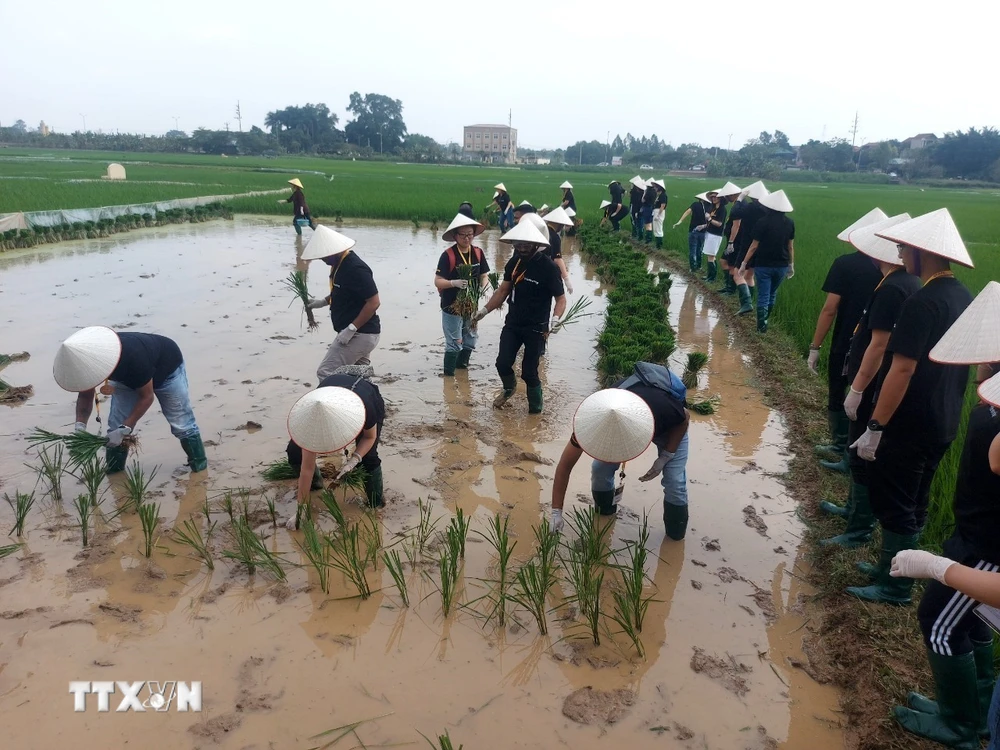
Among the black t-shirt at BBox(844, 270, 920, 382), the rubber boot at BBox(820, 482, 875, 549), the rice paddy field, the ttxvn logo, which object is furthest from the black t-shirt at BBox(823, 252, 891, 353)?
the ttxvn logo

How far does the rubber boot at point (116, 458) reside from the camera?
400cm

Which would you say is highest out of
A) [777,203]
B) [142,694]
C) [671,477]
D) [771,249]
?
[777,203]

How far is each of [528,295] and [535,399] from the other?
2.93 ft

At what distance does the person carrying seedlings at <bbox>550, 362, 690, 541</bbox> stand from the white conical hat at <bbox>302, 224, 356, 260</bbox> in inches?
89.9

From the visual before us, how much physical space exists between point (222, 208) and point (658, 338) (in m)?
15.3

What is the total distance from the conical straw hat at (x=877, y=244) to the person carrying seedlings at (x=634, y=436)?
4.42 ft

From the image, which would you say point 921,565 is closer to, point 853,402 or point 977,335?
point 977,335

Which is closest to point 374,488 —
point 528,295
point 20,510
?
point 20,510

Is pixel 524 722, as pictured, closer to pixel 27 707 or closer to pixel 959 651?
pixel 959 651

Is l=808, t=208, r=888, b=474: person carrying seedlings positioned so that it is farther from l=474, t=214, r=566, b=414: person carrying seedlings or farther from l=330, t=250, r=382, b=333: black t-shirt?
l=330, t=250, r=382, b=333: black t-shirt

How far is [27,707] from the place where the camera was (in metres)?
2.34

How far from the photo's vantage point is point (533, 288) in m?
4.79

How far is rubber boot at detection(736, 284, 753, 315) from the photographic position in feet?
26.0

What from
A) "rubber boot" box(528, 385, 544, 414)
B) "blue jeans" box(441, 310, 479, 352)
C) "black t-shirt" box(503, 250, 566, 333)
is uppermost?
"black t-shirt" box(503, 250, 566, 333)
